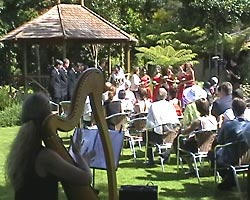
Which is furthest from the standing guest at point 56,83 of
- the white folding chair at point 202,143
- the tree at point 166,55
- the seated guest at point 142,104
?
the tree at point 166,55

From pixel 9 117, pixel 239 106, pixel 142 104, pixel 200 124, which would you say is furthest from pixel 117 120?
pixel 9 117

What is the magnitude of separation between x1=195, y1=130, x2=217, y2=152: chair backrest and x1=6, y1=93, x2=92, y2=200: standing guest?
401 cm

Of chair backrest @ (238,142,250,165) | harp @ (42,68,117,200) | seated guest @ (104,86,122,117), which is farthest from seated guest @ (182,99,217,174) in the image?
harp @ (42,68,117,200)

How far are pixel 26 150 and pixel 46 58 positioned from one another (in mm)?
25821

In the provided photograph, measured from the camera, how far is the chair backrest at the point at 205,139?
27.3 ft

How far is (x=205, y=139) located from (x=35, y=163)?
4333 millimetres

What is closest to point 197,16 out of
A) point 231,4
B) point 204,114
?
point 231,4

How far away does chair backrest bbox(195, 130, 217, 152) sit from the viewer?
8323 millimetres

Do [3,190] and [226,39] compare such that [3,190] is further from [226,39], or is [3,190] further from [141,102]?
[226,39]

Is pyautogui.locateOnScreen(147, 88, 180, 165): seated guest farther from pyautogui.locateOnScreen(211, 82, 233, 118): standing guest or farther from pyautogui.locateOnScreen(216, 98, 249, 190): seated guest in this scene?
pyautogui.locateOnScreen(216, 98, 249, 190): seated guest

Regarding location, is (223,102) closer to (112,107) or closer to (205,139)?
(205,139)

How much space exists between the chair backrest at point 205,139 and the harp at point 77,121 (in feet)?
9.76

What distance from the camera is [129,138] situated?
10492mm

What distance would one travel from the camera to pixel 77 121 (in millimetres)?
4840
